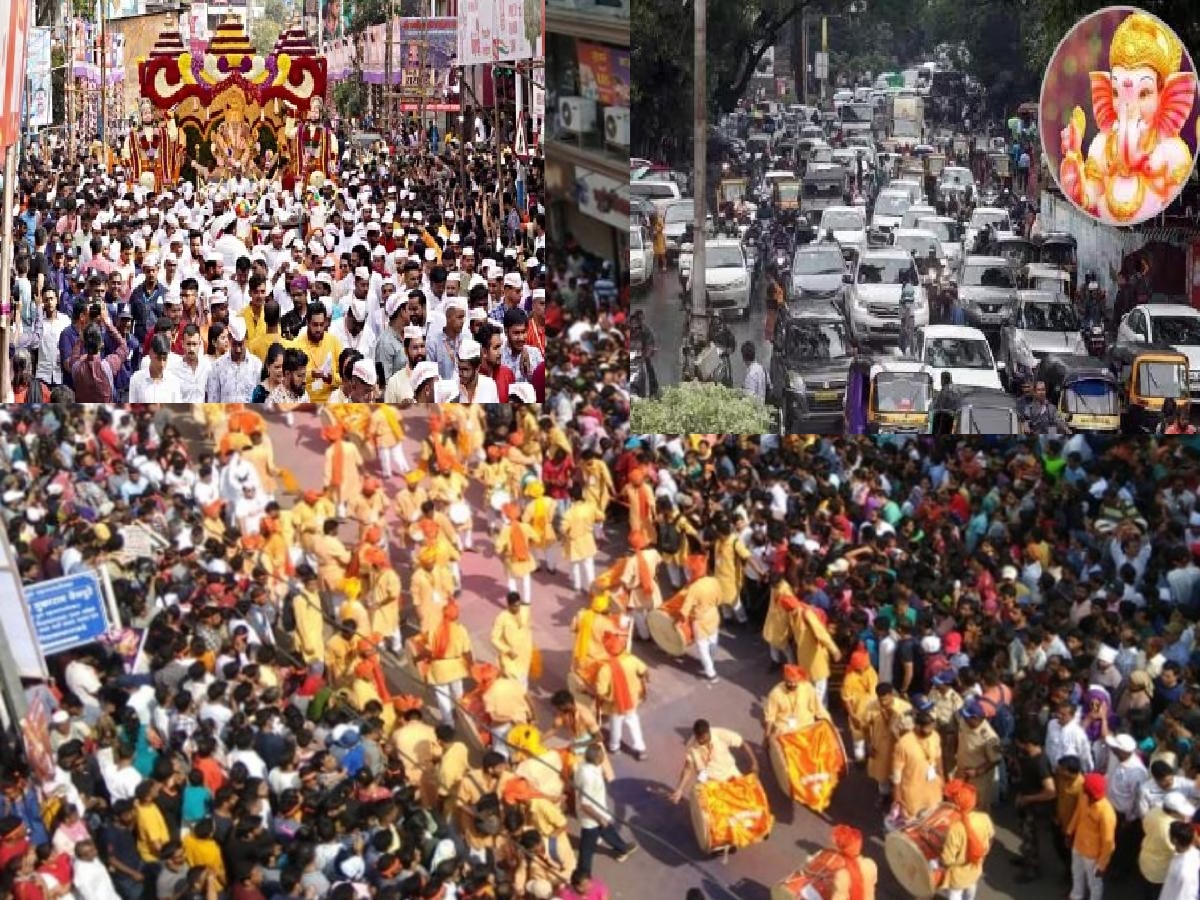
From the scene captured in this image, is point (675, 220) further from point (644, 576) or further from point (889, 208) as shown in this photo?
point (644, 576)

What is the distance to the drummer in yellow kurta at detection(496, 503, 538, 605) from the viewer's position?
436 inches

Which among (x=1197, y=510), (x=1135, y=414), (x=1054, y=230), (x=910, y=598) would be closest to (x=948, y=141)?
(x=1054, y=230)

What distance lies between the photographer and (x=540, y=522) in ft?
37.7

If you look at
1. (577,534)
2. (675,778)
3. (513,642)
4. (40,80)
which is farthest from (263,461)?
(40,80)

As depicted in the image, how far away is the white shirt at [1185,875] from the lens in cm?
834

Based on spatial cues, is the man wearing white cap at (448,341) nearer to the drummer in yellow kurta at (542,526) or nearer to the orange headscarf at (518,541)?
the drummer in yellow kurta at (542,526)

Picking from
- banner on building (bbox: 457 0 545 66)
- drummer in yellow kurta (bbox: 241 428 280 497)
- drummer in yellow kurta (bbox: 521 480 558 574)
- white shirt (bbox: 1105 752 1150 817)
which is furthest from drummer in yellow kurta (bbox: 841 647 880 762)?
banner on building (bbox: 457 0 545 66)

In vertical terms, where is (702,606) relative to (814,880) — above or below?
above

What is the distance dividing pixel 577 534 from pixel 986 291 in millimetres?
4232

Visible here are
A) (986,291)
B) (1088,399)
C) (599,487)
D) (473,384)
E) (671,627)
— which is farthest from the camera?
(986,291)

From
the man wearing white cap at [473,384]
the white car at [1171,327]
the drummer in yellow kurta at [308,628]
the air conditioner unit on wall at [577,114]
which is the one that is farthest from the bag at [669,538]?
the white car at [1171,327]

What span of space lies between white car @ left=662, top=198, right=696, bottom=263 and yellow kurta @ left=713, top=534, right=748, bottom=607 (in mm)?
3374

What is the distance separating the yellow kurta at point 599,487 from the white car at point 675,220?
2429 mm

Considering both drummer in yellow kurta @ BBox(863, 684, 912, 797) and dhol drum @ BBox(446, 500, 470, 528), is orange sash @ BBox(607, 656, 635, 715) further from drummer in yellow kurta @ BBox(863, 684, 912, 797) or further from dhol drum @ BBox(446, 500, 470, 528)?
dhol drum @ BBox(446, 500, 470, 528)
